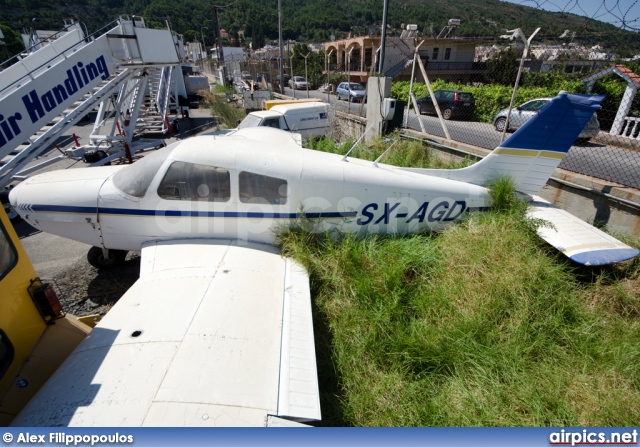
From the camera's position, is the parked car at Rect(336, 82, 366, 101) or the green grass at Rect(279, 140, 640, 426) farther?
the parked car at Rect(336, 82, 366, 101)

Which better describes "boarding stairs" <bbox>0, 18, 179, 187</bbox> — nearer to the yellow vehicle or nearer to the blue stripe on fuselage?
the blue stripe on fuselage

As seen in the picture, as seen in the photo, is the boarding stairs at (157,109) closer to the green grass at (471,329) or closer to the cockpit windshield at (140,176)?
the cockpit windshield at (140,176)

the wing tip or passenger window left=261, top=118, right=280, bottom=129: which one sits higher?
the wing tip

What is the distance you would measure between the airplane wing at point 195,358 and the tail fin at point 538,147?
2997 millimetres

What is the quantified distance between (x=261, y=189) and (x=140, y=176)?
5.27 ft

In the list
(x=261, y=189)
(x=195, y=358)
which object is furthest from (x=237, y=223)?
(x=195, y=358)

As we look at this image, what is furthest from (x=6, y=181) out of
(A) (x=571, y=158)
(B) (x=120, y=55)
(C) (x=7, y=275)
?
(A) (x=571, y=158)

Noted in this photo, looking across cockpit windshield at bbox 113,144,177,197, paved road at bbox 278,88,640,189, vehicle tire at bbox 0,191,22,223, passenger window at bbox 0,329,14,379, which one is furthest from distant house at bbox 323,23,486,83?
passenger window at bbox 0,329,14,379

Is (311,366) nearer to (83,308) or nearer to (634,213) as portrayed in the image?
(83,308)

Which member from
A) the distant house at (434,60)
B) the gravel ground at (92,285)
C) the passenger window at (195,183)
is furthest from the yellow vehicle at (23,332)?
the distant house at (434,60)

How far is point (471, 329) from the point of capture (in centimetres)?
308

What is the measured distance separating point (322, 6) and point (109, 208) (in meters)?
133

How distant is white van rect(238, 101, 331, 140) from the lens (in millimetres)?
9836

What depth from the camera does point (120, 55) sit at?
863 centimetres
